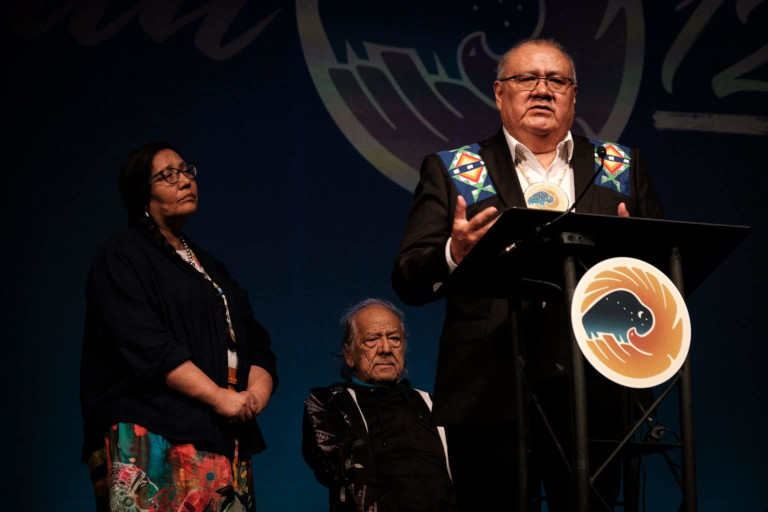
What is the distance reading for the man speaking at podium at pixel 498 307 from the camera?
5.96ft

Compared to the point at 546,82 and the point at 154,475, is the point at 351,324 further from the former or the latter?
the point at 546,82

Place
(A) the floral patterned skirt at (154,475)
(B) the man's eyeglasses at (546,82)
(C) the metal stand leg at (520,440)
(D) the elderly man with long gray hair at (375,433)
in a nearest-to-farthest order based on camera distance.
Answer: (C) the metal stand leg at (520,440), (B) the man's eyeglasses at (546,82), (A) the floral patterned skirt at (154,475), (D) the elderly man with long gray hair at (375,433)

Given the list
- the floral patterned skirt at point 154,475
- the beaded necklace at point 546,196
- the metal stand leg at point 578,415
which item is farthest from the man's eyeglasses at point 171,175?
the metal stand leg at point 578,415

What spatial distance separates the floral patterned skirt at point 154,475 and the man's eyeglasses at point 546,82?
4.56 ft

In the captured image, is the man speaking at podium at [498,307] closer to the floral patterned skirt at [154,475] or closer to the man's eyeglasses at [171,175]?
the floral patterned skirt at [154,475]

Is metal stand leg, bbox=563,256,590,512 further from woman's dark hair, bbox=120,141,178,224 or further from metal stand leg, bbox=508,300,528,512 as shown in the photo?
woman's dark hair, bbox=120,141,178,224

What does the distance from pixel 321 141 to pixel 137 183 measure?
117 cm

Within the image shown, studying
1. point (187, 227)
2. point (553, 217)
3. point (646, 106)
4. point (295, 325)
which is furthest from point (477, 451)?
point (646, 106)

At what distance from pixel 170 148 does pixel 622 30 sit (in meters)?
2.25

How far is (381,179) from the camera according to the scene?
13.3ft

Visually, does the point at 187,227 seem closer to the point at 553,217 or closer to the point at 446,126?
the point at 446,126

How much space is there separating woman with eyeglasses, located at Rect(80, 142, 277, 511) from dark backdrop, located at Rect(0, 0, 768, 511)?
0.91 metres

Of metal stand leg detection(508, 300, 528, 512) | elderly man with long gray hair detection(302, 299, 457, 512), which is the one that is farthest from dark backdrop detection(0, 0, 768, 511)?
metal stand leg detection(508, 300, 528, 512)

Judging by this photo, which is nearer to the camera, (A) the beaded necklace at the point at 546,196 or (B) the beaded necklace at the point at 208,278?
(A) the beaded necklace at the point at 546,196
